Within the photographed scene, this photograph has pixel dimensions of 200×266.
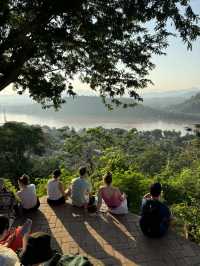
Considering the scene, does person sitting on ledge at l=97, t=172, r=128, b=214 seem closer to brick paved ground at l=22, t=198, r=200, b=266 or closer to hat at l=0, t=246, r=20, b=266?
brick paved ground at l=22, t=198, r=200, b=266

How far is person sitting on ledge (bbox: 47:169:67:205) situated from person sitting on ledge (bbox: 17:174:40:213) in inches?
18.0

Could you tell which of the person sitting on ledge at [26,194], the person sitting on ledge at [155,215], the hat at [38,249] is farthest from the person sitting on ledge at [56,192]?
the hat at [38,249]

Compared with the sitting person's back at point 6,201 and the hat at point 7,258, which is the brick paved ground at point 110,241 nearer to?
the sitting person's back at point 6,201

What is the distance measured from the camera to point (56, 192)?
7277mm

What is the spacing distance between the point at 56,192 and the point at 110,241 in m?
1.83

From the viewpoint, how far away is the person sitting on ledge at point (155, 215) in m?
5.75

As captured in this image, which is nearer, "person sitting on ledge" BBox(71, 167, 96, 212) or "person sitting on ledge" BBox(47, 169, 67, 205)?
"person sitting on ledge" BBox(71, 167, 96, 212)

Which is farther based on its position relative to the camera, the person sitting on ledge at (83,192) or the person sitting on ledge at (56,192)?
the person sitting on ledge at (56,192)

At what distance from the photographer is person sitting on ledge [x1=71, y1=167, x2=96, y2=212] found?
6.93 m

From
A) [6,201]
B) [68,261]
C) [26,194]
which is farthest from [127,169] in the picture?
[68,261]

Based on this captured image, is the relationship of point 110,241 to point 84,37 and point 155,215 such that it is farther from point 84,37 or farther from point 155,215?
point 84,37

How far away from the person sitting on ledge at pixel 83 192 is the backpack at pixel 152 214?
1395 millimetres

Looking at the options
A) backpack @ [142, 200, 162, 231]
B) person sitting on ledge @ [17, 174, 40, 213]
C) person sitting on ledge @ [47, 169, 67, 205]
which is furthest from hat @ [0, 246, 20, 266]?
person sitting on ledge @ [47, 169, 67, 205]

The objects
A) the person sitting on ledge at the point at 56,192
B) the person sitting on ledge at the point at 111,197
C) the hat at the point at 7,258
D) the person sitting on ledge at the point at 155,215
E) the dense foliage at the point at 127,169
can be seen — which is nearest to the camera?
the hat at the point at 7,258
